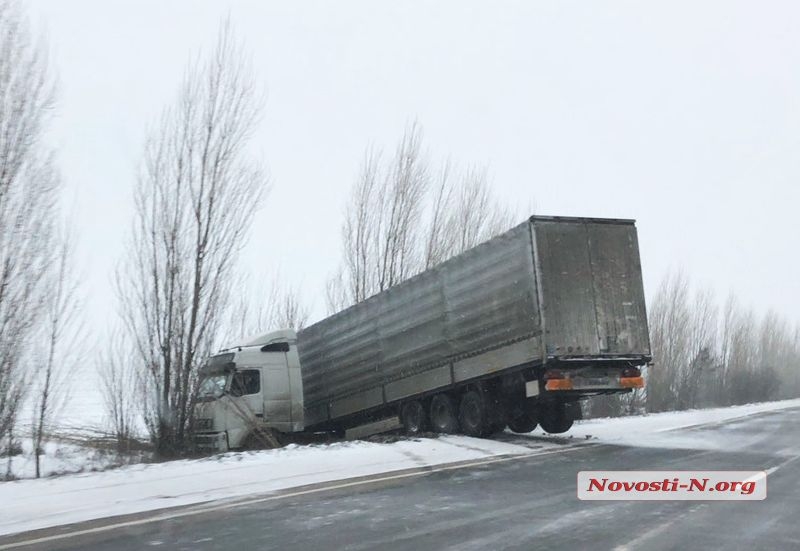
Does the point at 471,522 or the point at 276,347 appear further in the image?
the point at 276,347

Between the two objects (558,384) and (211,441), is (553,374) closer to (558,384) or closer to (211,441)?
(558,384)

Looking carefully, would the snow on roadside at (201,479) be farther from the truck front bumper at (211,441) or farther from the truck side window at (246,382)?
the truck side window at (246,382)

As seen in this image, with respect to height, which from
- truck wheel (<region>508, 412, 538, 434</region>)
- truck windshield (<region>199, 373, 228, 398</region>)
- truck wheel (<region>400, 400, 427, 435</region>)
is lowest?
truck wheel (<region>508, 412, 538, 434</region>)

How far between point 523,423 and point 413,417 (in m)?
2.35

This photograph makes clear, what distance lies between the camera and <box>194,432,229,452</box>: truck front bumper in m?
15.3

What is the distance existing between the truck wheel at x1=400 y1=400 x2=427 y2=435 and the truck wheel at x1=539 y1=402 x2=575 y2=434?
8.11 ft

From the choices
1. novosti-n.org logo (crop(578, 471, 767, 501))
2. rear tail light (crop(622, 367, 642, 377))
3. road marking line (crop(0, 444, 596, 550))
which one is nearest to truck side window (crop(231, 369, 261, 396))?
road marking line (crop(0, 444, 596, 550))

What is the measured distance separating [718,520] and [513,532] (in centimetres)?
190

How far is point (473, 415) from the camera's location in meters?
15.9

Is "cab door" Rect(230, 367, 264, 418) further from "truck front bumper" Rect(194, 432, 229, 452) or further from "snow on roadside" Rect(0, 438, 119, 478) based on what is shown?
"snow on roadside" Rect(0, 438, 119, 478)

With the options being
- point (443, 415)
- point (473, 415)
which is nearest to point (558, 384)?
point (473, 415)

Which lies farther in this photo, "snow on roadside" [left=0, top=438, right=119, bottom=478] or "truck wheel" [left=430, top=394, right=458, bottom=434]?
"truck wheel" [left=430, top=394, right=458, bottom=434]

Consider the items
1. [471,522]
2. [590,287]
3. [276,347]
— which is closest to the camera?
[471,522]

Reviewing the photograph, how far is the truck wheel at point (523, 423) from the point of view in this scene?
17.0 metres
